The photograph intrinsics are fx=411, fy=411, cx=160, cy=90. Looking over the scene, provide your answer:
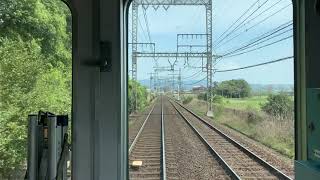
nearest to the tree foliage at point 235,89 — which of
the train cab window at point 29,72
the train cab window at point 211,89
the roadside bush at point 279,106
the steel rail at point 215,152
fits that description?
the train cab window at point 211,89

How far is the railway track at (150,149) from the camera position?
232 centimetres

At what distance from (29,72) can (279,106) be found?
53.7 inches

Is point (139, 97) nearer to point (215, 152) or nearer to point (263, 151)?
point (215, 152)

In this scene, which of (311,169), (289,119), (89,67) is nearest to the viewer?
(311,169)

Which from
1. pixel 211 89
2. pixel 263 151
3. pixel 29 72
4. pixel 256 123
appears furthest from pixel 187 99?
pixel 29 72

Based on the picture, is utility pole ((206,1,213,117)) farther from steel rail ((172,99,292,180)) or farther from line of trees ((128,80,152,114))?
line of trees ((128,80,152,114))

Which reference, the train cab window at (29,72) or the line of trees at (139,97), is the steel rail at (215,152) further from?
the train cab window at (29,72)

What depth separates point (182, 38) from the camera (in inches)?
91.4

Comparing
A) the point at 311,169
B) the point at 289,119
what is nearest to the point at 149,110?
the point at 289,119

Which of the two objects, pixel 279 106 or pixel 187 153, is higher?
pixel 279 106

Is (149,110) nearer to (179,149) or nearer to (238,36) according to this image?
(179,149)

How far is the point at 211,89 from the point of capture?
2303mm

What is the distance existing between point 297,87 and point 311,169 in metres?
0.90

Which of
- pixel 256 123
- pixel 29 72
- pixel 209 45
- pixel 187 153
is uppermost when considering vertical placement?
pixel 209 45
